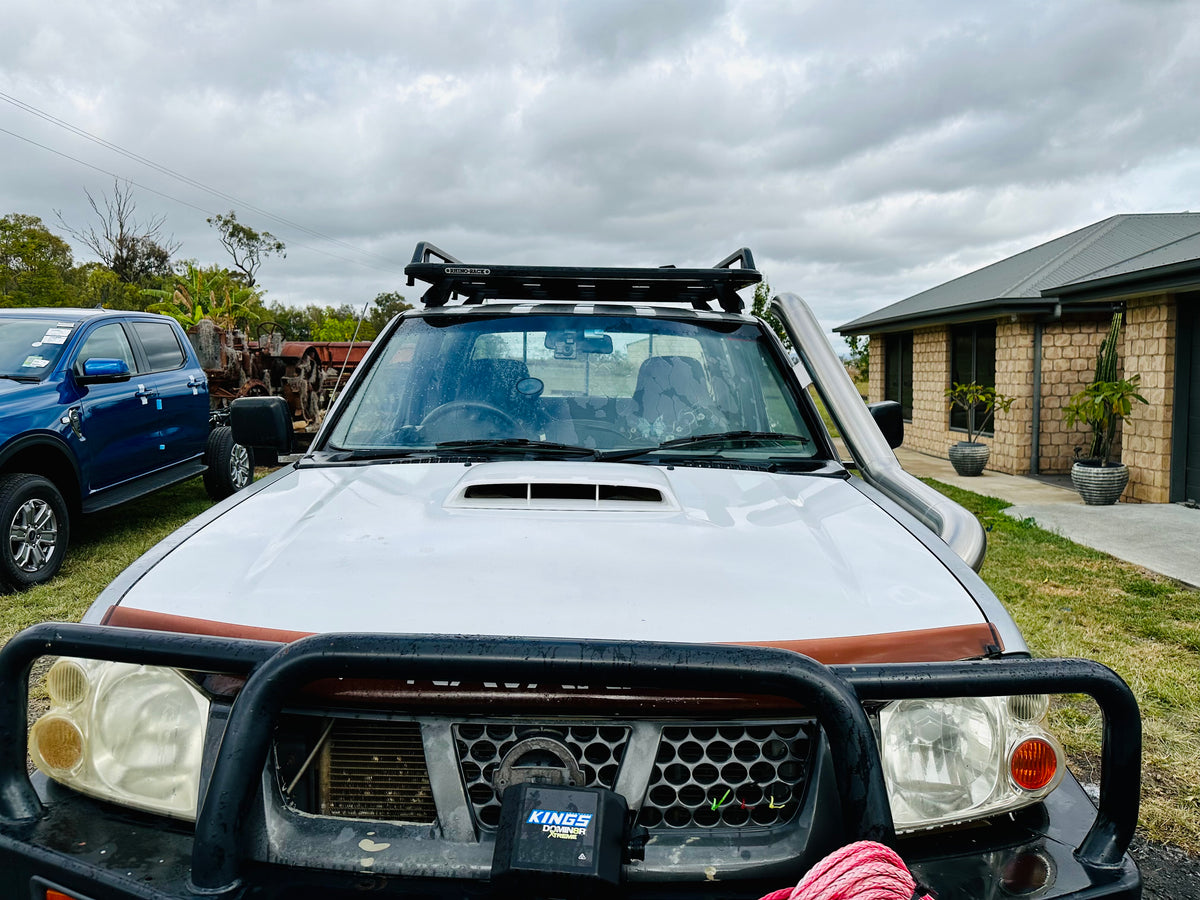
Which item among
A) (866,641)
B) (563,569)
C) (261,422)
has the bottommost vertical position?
(866,641)

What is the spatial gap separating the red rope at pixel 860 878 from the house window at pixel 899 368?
1831 cm

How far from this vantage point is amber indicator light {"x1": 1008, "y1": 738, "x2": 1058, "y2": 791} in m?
1.56

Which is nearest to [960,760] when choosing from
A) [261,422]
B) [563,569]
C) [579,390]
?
[563,569]

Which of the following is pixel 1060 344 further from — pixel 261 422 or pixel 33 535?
pixel 33 535

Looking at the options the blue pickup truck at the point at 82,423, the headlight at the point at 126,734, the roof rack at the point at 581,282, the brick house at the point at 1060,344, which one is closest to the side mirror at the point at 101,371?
the blue pickup truck at the point at 82,423

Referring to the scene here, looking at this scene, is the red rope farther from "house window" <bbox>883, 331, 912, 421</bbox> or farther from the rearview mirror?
"house window" <bbox>883, 331, 912, 421</bbox>

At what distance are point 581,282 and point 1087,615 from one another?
4.56m

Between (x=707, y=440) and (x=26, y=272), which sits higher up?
(x=26, y=272)

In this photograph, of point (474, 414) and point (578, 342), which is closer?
point (474, 414)

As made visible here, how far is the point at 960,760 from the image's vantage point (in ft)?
5.09

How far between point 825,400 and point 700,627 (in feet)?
4.37

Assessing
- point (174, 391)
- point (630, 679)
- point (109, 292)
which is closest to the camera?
point (630, 679)

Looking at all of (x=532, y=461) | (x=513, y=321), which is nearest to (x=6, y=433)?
(x=513, y=321)

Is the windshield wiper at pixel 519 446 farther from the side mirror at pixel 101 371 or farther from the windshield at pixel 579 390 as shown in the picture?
the side mirror at pixel 101 371
